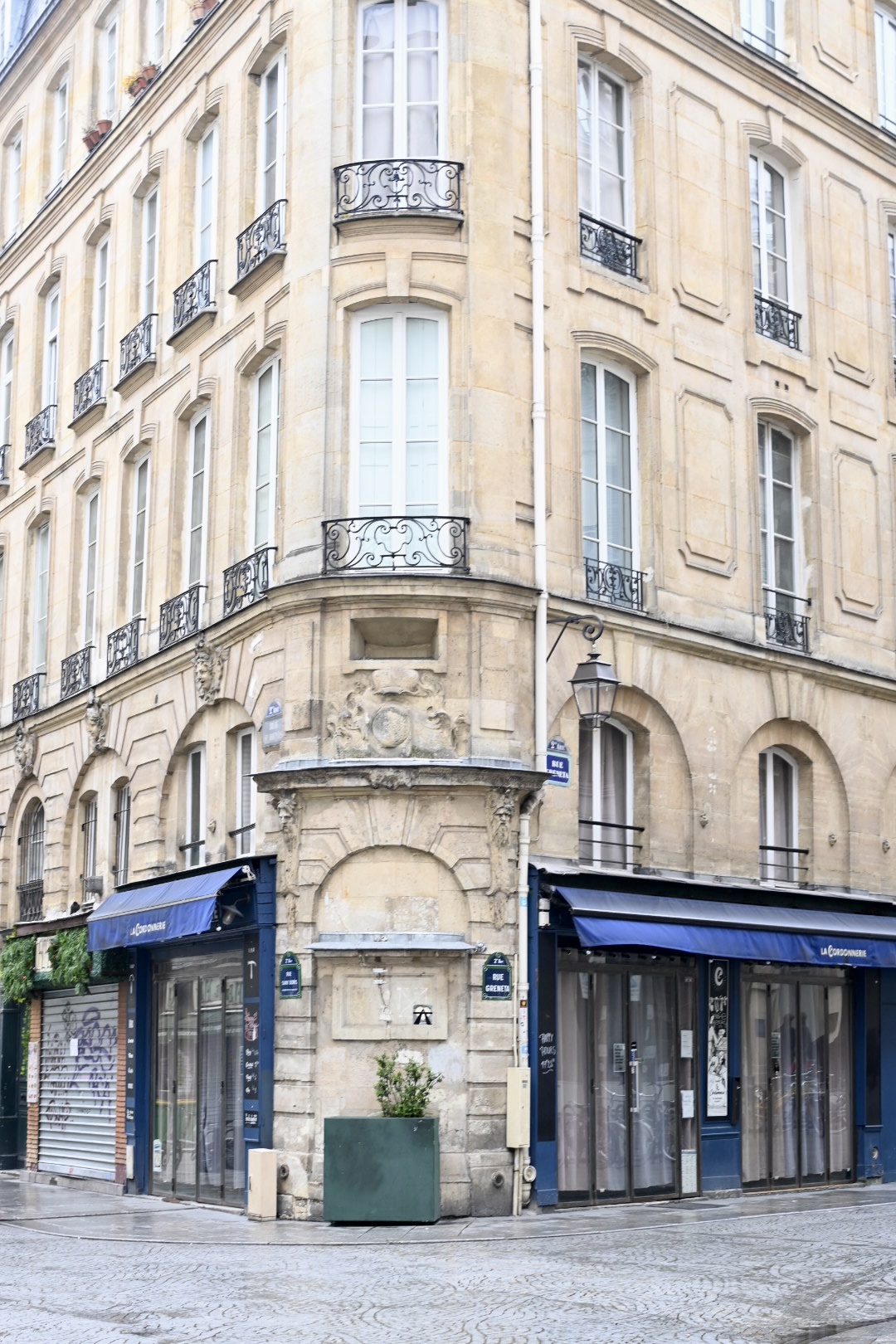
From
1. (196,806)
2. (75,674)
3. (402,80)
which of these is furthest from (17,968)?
(402,80)

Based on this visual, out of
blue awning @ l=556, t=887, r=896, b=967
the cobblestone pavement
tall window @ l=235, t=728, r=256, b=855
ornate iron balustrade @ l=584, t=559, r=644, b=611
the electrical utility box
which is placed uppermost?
ornate iron balustrade @ l=584, t=559, r=644, b=611

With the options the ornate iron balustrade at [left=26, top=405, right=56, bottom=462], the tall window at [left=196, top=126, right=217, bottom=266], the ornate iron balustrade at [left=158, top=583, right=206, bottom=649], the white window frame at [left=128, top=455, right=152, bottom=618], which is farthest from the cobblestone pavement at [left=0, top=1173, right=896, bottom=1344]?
the ornate iron balustrade at [left=26, top=405, right=56, bottom=462]

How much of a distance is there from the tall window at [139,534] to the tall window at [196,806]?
9.04 ft

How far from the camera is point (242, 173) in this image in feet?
70.8

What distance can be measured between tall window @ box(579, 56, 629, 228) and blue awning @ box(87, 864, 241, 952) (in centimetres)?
879

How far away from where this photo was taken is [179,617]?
22.1 meters

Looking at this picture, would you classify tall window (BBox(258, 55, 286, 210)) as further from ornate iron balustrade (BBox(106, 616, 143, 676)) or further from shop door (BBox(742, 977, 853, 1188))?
shop door (BBox(742, 977, 853, 1188))

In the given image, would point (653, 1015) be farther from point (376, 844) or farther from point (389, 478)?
point (389, 478)

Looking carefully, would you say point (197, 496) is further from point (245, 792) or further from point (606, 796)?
point (606, 796)

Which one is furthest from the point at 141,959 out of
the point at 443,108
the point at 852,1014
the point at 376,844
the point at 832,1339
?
the point at 832,1339

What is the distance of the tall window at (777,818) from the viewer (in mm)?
22000

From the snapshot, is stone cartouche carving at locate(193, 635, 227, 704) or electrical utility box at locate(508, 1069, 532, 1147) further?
stone cartouche carving at locate(193, 635, 227, 704)

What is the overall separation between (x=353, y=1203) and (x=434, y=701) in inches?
192

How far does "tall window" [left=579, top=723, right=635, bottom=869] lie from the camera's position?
65.0 ft
